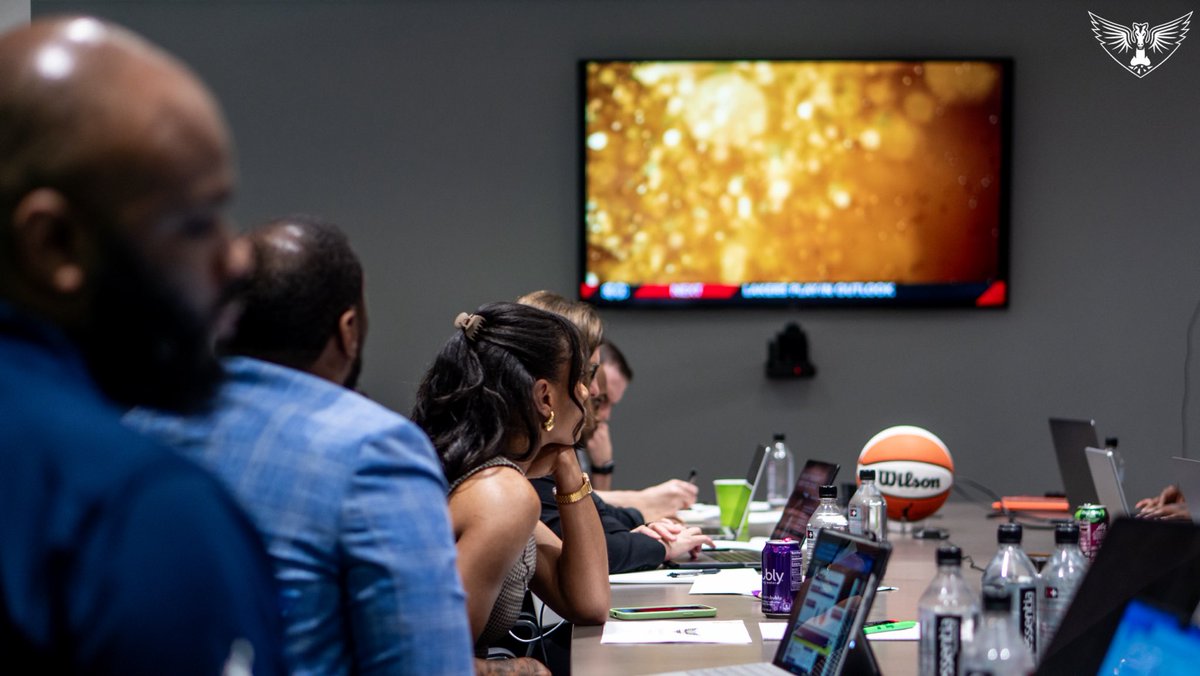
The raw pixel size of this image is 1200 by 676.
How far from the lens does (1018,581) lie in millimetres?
1656

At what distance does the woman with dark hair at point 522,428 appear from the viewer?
2248 mm

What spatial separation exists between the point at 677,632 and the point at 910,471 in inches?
63.7

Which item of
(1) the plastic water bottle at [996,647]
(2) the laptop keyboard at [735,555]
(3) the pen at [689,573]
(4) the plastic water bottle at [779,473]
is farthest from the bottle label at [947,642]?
(4) the plastic water bottle at [779,473]

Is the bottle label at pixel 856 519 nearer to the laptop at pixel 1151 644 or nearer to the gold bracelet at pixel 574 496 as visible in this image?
the gold bracelet at pixel 574 496

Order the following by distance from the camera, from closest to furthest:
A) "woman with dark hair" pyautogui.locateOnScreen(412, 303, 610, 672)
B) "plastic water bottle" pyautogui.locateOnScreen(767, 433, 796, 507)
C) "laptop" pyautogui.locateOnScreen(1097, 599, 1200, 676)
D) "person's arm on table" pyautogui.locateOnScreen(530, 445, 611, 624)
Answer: "laptop" pyautogui.locateOnScreen(1097, 599, 1200, 676) → "woman with dark hair" pyautogui.locateOnScreen(412, 303, 610, 672) → "person's arm on table" pyautogui.locateOnScreen(530, 445, 611, 624) → "plastic water bottle" pyautogui.locateOnScreen(767, 433, 796, 507)

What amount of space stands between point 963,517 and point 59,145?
381 cm

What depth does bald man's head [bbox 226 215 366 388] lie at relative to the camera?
1.35m

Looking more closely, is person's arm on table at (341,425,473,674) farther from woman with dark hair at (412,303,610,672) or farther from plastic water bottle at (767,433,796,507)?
plastic water bottle at (767,433,796,507)

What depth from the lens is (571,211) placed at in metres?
5.31

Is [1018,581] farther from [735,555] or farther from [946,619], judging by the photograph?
[735,555]

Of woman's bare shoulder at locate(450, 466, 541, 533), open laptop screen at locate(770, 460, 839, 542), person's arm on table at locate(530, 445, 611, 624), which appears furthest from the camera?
open laptop screen at locate(770, 460, 839, 542)

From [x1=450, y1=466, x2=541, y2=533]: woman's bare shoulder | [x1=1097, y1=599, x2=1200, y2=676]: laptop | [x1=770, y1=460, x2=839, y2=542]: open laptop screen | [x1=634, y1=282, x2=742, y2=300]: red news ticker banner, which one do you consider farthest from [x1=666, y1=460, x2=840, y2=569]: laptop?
[x1=634, y1=282, x2=742, y2=300]: red news ticker banner

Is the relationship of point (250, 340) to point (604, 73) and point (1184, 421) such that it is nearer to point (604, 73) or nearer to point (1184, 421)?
point (604, 73)

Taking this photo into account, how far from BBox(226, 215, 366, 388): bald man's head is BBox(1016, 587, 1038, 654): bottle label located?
97 centimetres
